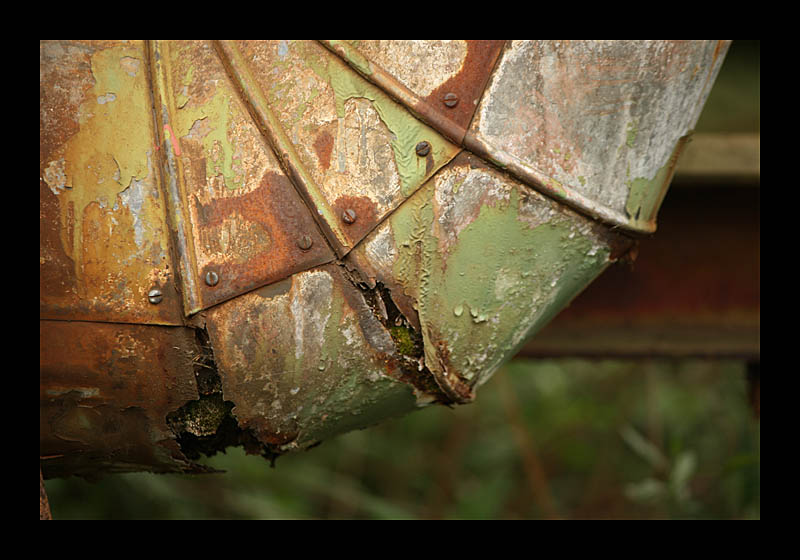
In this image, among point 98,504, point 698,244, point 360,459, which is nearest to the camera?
point 698,244

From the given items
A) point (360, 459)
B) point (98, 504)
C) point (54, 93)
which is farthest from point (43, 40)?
point (360, 459)

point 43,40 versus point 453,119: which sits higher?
point 43,40

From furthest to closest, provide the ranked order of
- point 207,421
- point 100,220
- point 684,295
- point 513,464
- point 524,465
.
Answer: point 513,464 → point 524,465 → point 684,295 → point 207,421 → point 100,220

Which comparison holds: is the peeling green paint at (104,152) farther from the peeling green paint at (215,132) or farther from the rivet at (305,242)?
the rivet at (305,242)

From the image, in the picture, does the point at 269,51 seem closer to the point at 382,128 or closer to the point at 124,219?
the point at 382,128

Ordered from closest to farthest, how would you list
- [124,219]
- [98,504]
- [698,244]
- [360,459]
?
[124,219] → [698,244] → [98,504] → [360,459]

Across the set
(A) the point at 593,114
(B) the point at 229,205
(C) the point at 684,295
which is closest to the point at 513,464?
(C) the point at 684,295

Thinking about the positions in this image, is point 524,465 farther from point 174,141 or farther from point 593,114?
point 174,141
